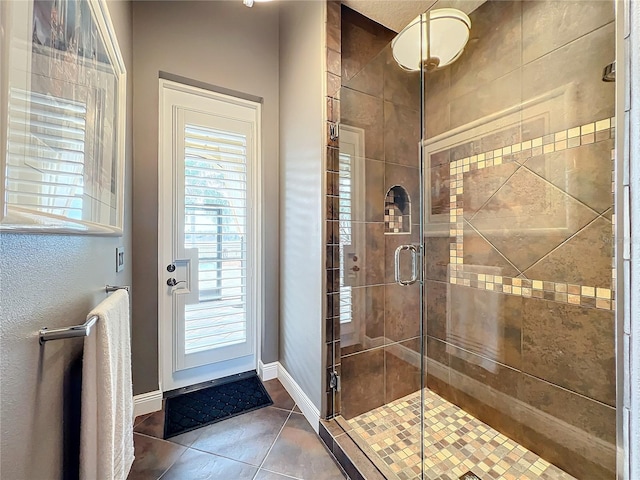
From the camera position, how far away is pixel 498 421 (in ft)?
5.61

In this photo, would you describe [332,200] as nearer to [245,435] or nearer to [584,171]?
[584,171]

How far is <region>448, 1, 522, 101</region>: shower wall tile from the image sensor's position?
1.65m

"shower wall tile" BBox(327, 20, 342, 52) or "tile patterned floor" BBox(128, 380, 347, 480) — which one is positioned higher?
"shower wall tile" BBox(327, 20, 342, 52)

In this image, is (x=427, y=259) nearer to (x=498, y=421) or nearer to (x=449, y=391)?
(x=449, y=391)

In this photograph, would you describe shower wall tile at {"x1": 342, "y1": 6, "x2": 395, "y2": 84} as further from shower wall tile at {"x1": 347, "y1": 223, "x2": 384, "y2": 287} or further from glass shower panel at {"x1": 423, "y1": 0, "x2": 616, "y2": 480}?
shower wall tile at {"x1": 347, "y1": 223, "x2": 384, "y2": 287}

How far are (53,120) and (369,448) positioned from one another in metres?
1.85

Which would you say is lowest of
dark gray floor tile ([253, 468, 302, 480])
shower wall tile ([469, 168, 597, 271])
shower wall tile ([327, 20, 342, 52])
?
dark gray floor tile ([253, 468, 302, 480])

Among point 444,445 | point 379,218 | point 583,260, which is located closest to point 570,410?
point 444,445

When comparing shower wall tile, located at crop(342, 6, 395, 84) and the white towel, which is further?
shower wall tile, located at crop(342, 6, 395, 84)

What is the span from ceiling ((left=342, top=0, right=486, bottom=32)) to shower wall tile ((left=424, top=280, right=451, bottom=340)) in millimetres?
1884

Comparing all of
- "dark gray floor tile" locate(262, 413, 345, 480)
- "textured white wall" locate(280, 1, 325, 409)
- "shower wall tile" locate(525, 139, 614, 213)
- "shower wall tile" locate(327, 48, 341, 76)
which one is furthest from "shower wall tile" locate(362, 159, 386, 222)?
"dark gray floor tile" locate(262, 413, 345, 480)

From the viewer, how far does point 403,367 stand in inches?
78.6

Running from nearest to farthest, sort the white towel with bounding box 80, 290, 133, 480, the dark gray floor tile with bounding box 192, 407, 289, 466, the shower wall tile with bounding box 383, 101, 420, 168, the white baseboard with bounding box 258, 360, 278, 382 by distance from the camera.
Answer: the white towel with bounding box 80, 290, 133, 480
the dark gray floor tile with bounding box 192, 407, 289, 466
the shower wall tile with bounding box 383, 101, 420, 168
the white baseboard with bounding box 258, 360, 278, 382

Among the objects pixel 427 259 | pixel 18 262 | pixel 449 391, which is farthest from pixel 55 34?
pixel 449 391
